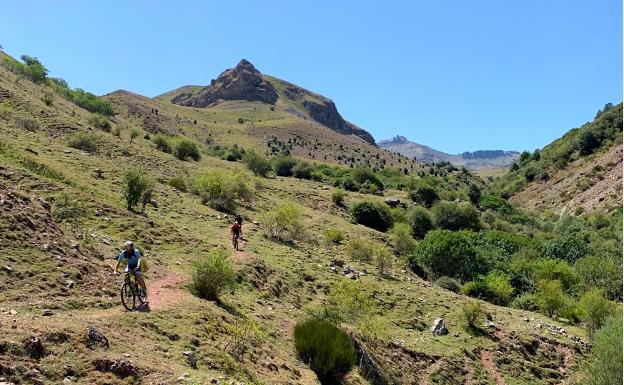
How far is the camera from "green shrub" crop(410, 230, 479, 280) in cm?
3875

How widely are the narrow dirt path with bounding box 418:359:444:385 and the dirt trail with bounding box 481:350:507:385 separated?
7.92 feet

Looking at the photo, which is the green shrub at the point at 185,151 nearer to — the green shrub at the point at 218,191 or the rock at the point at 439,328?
the green shrub at the point at 218,191

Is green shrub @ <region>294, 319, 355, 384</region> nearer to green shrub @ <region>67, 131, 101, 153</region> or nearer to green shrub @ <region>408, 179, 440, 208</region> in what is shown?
green shrub @ <region>67, 131, 101, 153</region>

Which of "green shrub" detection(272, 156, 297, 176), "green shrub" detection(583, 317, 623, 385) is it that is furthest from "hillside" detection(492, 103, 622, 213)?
"green shrub" detection(583, 317, 623, 385)

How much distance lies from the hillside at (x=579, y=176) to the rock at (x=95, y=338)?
73.7 m

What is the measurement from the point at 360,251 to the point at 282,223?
5.58 m

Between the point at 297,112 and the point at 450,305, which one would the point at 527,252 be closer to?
the point at 450,305

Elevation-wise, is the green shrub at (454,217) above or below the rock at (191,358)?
above

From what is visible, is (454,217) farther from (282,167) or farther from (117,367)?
(117,367)

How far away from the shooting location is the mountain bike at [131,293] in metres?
13.4

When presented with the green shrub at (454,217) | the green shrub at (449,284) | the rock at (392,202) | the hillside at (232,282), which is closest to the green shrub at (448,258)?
the hillside at (232,282)

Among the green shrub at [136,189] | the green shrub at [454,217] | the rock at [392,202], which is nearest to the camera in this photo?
the green shrub at [136,189]

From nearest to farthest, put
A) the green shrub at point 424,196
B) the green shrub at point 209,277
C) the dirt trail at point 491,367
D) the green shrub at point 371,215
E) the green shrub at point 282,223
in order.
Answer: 1. the green shrub at point 209,277
2. the dirt trail at point 491,367
3. the green shrub at point 282,223
4. the green shrub at point 371,215
5. the green shrub at point 424,196

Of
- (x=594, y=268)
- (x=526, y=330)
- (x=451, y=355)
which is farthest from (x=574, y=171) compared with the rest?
(x=451, y=355)
